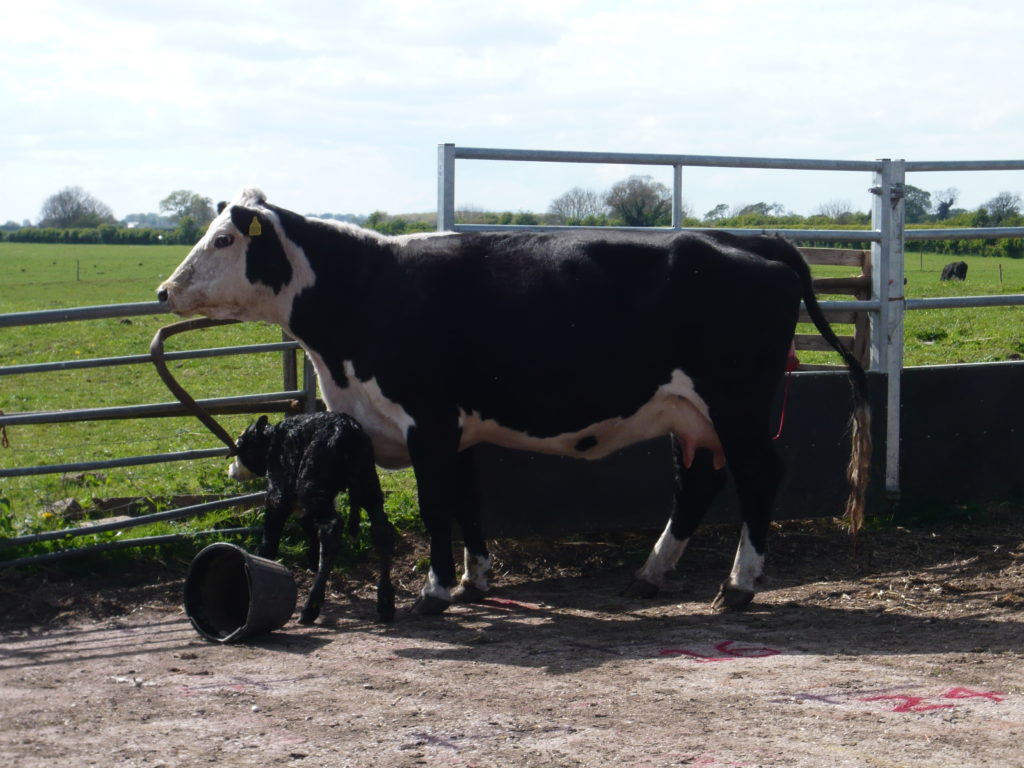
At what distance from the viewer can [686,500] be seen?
717cm

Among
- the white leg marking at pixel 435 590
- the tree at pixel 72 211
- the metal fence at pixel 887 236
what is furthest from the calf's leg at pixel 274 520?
the tree at pixel 72 211

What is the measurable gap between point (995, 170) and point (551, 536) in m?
4.15

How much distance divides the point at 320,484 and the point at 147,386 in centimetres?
1218

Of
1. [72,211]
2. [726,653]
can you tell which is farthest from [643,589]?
[72,211]

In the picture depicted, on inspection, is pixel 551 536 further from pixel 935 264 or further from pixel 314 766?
pixel 935 264

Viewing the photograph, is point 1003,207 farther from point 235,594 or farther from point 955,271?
point 955,271

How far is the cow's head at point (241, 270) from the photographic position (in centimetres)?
673

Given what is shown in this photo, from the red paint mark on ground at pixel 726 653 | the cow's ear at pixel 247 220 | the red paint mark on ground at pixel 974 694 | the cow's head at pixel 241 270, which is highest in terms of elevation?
the cow's ear at pixel 247 220

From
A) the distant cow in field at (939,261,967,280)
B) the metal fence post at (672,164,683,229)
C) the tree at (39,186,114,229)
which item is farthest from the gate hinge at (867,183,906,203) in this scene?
the tree at (39,186,114,229)

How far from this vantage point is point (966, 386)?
8.73 meters

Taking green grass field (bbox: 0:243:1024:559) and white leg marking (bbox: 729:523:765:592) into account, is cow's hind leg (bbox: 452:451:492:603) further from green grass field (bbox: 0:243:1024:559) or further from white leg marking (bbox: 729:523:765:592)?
white leg marking (bbox: 729:523:765:592)

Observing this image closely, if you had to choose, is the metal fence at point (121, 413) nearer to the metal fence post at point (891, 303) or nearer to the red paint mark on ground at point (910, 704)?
the metal fence post at point (891, 303)

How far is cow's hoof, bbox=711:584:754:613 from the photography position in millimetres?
6582

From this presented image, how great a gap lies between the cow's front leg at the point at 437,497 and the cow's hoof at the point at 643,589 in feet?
3.41
